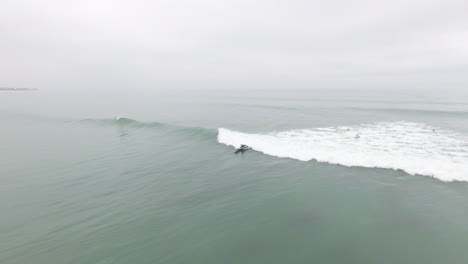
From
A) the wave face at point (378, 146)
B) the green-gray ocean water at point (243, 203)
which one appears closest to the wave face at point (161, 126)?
the wave face at point (378, 146)

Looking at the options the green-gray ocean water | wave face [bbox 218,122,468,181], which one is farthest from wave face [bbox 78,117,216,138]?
the green-gray ocean water

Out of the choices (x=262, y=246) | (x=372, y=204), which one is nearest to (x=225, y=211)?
(x=262, y=246)

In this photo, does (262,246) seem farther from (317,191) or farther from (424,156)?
(424,156)

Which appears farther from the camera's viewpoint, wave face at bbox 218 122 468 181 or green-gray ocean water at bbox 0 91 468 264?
wave face at bbox 218 122 468 181

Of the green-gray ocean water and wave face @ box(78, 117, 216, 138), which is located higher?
wave face @ box(78, 117, 216, 138)

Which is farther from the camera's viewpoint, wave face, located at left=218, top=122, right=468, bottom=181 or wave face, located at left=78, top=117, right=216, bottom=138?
Answer: wave face, located at left=78, top=117, right=216, bottom=138

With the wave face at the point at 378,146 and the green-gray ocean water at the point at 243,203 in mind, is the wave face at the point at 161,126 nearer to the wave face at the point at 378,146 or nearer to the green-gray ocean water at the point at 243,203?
the wave face at the point at 378,146

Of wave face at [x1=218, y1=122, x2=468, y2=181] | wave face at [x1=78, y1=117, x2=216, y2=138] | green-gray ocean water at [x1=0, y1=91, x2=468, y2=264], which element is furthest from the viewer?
wave face at [x1=78, y1=117, x2=216, y2=138]

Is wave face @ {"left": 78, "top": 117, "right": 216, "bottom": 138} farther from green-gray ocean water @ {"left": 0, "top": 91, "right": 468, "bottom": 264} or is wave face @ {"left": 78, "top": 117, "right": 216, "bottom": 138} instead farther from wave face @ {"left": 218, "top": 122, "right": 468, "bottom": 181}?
green-gray ocean water @ {"left": 0, "top": 91, "right": 468, "bottom": 264}

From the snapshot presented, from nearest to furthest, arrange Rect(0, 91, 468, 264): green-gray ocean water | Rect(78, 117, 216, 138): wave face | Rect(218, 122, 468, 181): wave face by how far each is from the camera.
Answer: Rect(0, 91, 468, 264): green-gray ocean water, Rect(218, 122, 468, 181): wave face, Rect(78, 117, 216, 138): wave face
